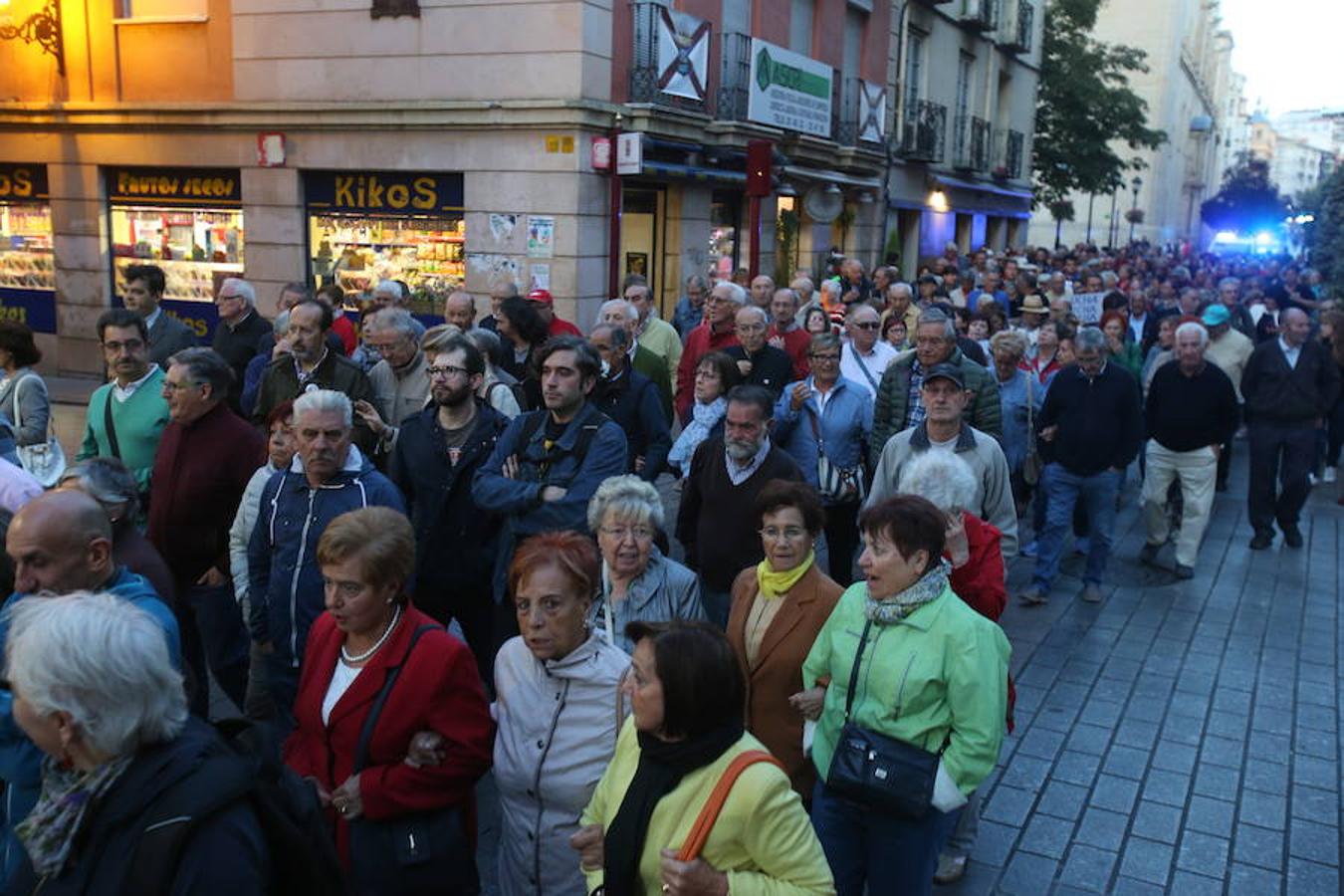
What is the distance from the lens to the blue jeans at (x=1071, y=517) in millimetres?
7824

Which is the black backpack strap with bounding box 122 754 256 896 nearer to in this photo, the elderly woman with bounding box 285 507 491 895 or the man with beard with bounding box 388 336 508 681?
the elderly woman with bounding box 285 507 491 895

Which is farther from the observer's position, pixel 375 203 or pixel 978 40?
pixel 978 40

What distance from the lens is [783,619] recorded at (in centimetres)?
379

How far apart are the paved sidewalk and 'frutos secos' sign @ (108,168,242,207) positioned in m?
12.4

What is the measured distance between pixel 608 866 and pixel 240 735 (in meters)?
0.85

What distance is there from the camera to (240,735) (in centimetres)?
225

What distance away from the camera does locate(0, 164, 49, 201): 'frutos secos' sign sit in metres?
16.8

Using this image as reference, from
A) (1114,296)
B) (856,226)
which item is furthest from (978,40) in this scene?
(1114,296)

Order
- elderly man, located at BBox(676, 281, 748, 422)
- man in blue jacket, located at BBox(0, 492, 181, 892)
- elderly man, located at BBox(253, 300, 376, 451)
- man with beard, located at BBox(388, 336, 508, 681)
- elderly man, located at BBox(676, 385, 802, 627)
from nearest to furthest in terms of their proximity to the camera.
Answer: man in blue jacket, located at BBox(0, 492, 181, 892), man with beard, located at BBox(388, 336, 508, 681), elderly man, located at BBox(676, 385, 802, 627), elderly man, located at BBox(253, 300, 376, 451), elderly man, located at BBox(676, 281, 748, 422)

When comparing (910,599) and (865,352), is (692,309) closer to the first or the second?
(865,352)

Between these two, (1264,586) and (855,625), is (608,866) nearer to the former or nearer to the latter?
(855,625)

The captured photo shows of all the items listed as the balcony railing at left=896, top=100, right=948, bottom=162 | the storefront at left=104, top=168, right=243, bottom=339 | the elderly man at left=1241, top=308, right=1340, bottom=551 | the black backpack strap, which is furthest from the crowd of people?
the balcony railing at left=896, top=100, right=948, bottom=162

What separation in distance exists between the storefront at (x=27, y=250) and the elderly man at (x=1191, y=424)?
1568 cm

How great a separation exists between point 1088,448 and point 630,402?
3421 mm
